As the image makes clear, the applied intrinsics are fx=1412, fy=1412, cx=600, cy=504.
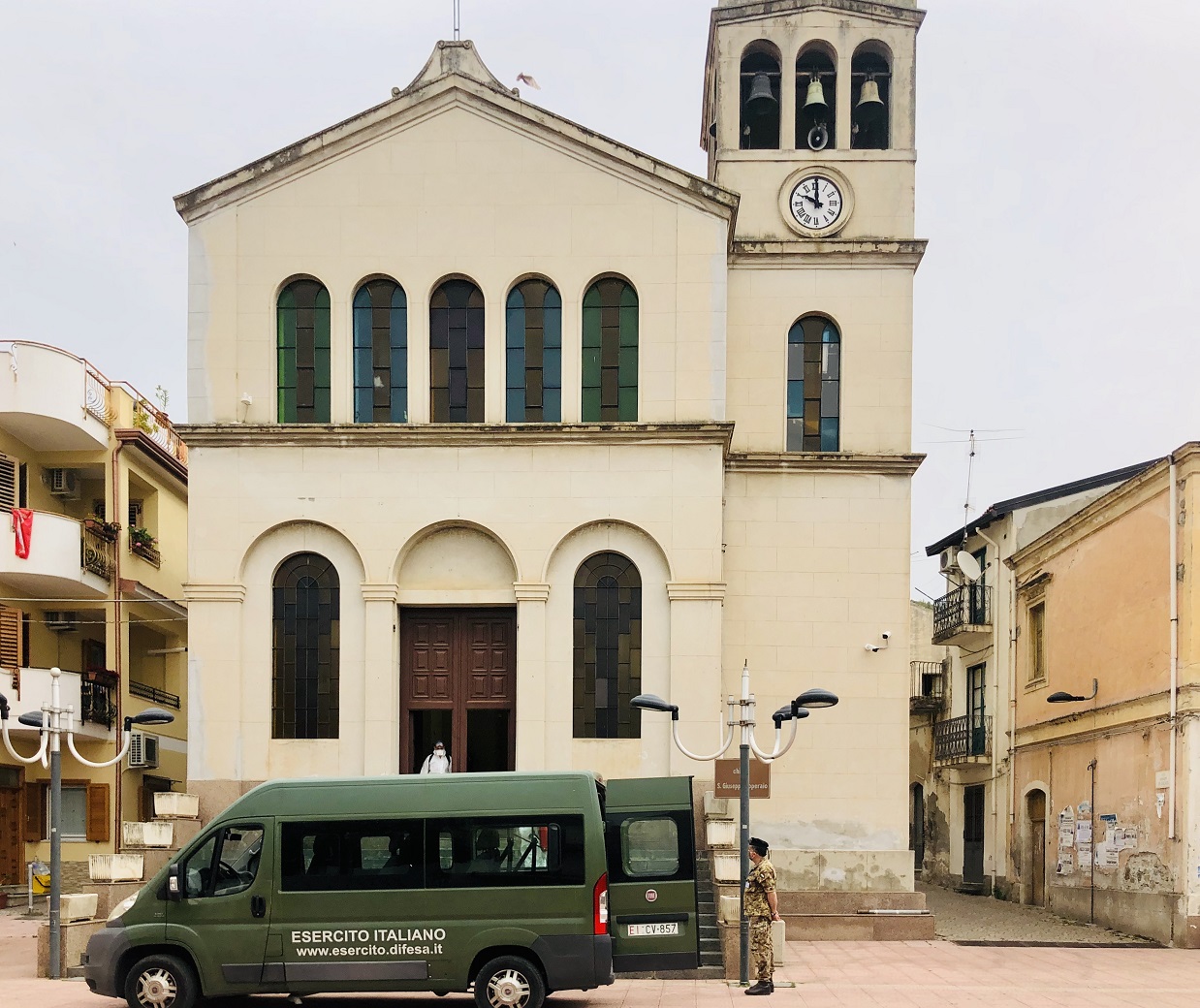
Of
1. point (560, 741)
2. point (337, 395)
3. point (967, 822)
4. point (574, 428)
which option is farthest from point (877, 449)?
point (967, 822)

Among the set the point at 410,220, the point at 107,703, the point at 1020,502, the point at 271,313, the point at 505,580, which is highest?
the point at 410,220

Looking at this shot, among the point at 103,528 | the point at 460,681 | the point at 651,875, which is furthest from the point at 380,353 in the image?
the point at 103,528

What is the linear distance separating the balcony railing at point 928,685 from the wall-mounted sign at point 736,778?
71.1 feet

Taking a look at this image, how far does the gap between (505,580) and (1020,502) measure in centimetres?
1549

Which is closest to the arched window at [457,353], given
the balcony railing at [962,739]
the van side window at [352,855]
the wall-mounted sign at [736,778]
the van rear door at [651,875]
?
the wall-mounted sign at [736,778]

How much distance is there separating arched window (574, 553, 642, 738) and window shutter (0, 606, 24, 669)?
1337 cm

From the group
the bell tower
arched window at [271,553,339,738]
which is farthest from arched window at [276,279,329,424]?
the bell tower

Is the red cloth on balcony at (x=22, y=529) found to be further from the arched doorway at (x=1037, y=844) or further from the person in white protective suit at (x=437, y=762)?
the arched doorway at (x=1037, y=844)

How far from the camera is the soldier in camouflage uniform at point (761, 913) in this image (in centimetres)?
1658

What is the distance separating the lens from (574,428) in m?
22.7

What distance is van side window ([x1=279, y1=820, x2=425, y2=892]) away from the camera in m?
14.9

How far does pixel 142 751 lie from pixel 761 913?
773 inches

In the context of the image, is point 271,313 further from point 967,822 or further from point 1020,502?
point 967,822

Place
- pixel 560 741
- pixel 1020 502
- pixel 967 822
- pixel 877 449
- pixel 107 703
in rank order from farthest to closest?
pixel 967 822
pixel 1020 502
pixel 107 703
pixel 877 449
pixel 560 741
